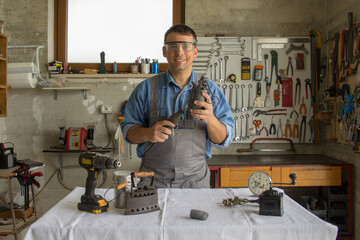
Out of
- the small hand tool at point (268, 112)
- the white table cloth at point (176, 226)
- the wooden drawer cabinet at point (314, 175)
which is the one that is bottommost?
the wooden drawer cabinet at point (314, 175)

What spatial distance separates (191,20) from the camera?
13.3 ft

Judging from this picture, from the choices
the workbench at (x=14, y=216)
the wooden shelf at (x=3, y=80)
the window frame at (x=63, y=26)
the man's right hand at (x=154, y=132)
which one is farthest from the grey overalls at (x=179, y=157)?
the wooden shelf at (x=3, y=80)

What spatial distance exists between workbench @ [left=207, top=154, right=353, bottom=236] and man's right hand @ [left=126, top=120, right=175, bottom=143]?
1.39 meters

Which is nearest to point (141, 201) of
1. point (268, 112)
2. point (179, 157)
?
point (179, 157)

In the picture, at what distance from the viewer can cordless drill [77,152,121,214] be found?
1.56m

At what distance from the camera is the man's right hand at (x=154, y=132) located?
187 centimetres

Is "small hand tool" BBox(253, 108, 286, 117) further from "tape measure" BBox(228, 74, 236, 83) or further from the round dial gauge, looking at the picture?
the round dial gauge

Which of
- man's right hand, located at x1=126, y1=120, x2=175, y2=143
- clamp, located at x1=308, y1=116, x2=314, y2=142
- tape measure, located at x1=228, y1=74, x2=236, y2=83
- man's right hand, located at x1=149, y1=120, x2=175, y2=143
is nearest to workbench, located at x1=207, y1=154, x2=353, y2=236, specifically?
clamp, located at x1=308, y1=116, x2=314, y2=142

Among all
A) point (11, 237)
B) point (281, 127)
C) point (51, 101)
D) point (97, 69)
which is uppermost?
point (97, 69)

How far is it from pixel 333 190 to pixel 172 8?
2.97 m

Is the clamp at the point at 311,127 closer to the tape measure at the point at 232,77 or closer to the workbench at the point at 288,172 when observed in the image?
the workbench at the point at 288,172

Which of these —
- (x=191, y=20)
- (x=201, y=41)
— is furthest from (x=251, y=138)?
(x=191, y=20)

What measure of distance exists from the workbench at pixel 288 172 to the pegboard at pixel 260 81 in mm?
599

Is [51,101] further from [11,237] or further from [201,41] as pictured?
[201,41]
